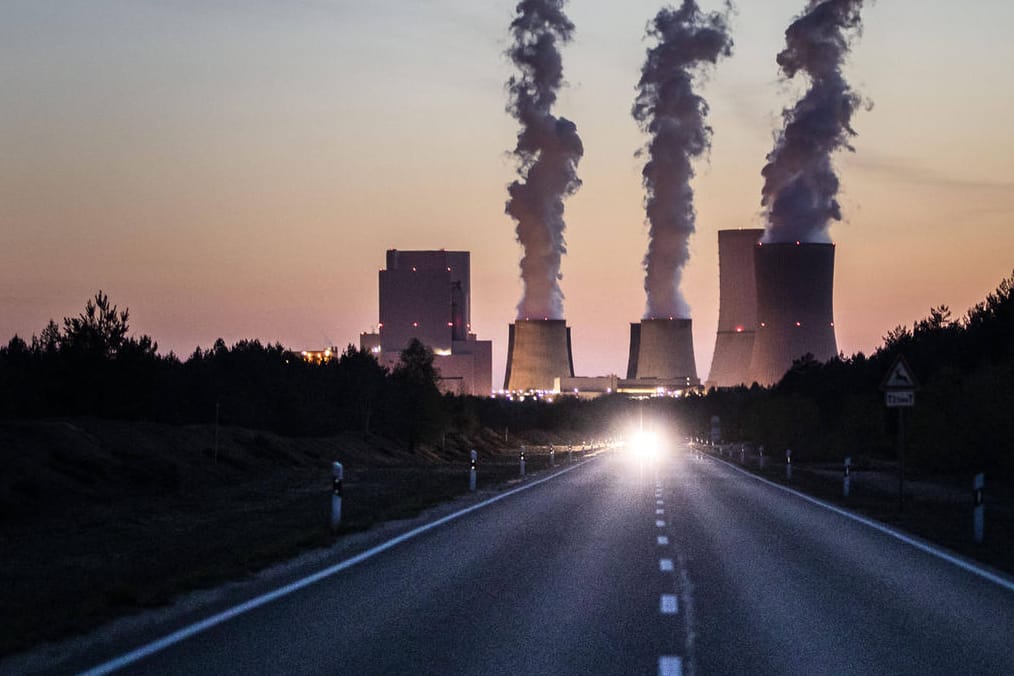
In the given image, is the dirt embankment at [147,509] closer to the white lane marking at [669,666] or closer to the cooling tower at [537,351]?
the white lane marking at [669,666]

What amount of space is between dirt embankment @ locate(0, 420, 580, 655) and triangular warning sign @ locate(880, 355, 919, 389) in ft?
30.4

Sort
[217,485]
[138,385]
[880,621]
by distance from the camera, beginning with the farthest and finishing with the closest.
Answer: [138,385], [217,485], [880,621]

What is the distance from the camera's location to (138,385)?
51.8 m

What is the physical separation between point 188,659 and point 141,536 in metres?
13.1

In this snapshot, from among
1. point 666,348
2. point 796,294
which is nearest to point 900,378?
point 796,294

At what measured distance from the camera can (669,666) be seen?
8.81 meters

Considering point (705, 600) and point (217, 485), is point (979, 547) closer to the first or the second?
point (705, 600)

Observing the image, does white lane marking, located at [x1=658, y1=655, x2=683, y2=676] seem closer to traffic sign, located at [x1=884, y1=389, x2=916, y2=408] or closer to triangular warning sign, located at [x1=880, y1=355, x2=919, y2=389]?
traffic sign, located at [x1=884, y1=389, x2=916, y2=408]

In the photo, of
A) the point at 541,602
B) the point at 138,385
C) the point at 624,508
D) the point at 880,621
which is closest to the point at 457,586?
the point at 541,602

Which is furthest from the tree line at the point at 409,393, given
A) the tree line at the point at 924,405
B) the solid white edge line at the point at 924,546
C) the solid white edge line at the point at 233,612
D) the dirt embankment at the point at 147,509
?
the solid white edge line at the point at 233,612

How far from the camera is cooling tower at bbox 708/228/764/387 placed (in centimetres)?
14800

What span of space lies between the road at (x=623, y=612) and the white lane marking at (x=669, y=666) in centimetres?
2

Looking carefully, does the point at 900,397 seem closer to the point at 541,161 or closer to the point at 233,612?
the point at 233,612

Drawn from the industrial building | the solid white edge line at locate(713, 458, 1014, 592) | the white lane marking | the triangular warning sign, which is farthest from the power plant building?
the white lane marking
